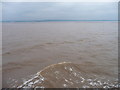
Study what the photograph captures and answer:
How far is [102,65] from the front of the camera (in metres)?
4.19

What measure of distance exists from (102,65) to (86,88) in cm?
165

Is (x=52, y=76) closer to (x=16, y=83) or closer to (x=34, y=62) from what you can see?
(x=16, y=83)

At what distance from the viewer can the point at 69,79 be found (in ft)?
10.4

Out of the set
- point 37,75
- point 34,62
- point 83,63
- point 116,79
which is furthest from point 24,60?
point 116,79

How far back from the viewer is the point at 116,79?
3.26 m

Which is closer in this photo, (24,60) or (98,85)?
(98,85)

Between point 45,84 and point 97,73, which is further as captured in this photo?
point 97,73

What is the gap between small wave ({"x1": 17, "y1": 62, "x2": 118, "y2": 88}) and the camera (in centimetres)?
292

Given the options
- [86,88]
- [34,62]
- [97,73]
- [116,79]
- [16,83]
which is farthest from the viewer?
[34,62]

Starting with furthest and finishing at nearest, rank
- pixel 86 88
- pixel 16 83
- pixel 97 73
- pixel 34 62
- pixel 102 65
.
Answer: pixel 34 62, pixel 102 65, pixel 97 73, pixel 16 83, pixel 86 88

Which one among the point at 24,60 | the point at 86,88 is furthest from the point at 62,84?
the point at 24,60

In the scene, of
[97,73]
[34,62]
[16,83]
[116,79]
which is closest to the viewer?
[16,83]

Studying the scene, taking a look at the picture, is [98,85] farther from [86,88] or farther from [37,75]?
[37,75]

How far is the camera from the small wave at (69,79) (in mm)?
2918
